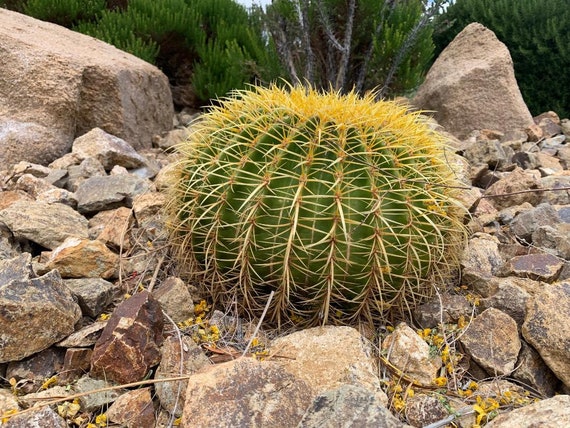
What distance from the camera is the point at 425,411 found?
1703 millimetres

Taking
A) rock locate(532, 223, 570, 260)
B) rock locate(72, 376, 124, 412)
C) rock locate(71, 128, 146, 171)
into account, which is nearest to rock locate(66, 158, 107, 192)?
rock locate(71, 128, 146, 171)

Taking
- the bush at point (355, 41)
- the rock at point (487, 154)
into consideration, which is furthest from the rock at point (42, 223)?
the bush at point (355, 41)

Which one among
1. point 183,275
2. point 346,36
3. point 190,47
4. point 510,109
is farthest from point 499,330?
point 190,47

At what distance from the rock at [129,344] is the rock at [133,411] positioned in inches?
3.4

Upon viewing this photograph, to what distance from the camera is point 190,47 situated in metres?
6.08

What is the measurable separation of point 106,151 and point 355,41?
2.89 m

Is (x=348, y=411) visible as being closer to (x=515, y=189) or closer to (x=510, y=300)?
(x=510, y=300)

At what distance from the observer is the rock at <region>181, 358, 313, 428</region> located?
1.49 metres

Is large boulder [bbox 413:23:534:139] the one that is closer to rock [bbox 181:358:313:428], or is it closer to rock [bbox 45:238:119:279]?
rock [bbox 45:238:119:279]

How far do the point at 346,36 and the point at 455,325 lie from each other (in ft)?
11.5

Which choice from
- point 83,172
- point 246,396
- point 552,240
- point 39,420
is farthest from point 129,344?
point 552,240

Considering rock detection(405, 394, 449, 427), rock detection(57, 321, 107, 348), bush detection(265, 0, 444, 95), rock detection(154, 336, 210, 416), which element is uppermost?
bush detection(265, 0, 444, 95)

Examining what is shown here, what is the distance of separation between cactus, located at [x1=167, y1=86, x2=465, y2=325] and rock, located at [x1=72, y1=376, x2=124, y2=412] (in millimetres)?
510

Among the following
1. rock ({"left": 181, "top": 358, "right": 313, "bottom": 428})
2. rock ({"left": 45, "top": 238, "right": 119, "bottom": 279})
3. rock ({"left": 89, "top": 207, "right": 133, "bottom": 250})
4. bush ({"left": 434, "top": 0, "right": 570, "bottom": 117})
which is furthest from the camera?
bush ({"left": 434, "top": 0, "right": 570, "bottom": 117})
